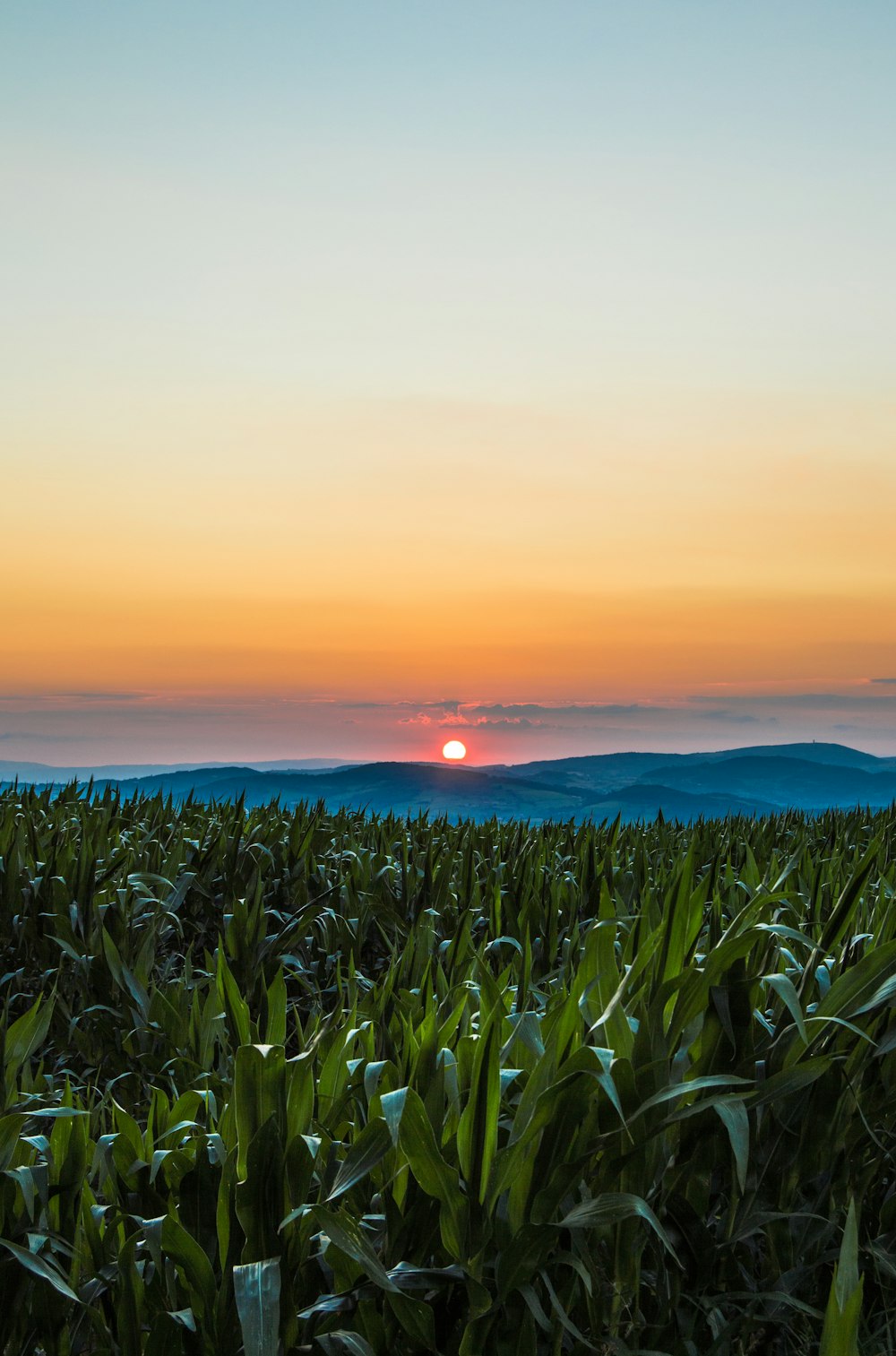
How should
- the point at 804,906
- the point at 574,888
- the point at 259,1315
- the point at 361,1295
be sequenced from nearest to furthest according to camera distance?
the point at 259,1315 < the point at 361,1295 < the point at 804,906 < the point at 574,888

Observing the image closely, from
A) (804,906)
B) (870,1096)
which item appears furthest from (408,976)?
(870,1096)

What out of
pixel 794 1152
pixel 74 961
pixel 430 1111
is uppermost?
pixel 430 1111

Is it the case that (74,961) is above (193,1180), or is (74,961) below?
below

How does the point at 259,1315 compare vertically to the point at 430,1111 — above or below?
below

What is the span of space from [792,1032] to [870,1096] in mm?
358

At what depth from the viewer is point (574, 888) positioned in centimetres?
586

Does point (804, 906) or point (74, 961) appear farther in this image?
point (74, 961)

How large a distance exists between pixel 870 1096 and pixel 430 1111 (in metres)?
1.08

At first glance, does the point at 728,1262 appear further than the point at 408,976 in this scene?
No

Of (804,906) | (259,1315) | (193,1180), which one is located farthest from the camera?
(804,906)

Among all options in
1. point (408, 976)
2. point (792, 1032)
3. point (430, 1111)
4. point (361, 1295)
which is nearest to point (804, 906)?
point (408, 976)

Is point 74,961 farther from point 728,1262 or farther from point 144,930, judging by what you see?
point 728,1262

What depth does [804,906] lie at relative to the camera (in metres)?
4.30

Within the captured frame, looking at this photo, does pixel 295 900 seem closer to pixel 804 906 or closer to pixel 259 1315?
pixel 804 906
